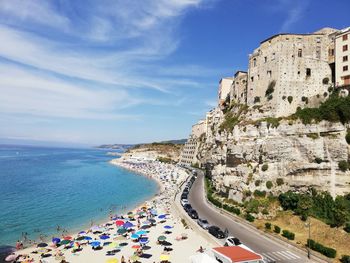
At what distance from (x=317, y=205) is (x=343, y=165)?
249 inches

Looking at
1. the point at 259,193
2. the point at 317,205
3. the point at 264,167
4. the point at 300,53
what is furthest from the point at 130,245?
the point at 300,53

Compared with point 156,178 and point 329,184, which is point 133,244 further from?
point 156,178

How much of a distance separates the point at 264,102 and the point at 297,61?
8354mm

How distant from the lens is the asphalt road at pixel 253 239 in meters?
28.8

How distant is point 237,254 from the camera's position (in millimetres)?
25172

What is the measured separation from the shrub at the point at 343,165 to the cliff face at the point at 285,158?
1.55 ft

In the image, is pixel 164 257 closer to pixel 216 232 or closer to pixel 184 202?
pixel 216 232

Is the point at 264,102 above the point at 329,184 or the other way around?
above

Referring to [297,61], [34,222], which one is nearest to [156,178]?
[34,222]

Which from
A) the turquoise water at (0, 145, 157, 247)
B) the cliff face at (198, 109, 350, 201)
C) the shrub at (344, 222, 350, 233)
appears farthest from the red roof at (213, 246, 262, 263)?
the turquoise water at (0, 145, 157, 247)

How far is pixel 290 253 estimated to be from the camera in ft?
97.8

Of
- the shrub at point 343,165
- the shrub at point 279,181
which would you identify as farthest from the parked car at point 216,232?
the shrub at point 343,165

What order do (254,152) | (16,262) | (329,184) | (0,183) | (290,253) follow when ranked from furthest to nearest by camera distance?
(0,183) → (254,152) → (329,184) → (16,262) → (290,253)

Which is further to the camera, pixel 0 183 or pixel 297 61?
pixel 0 183
